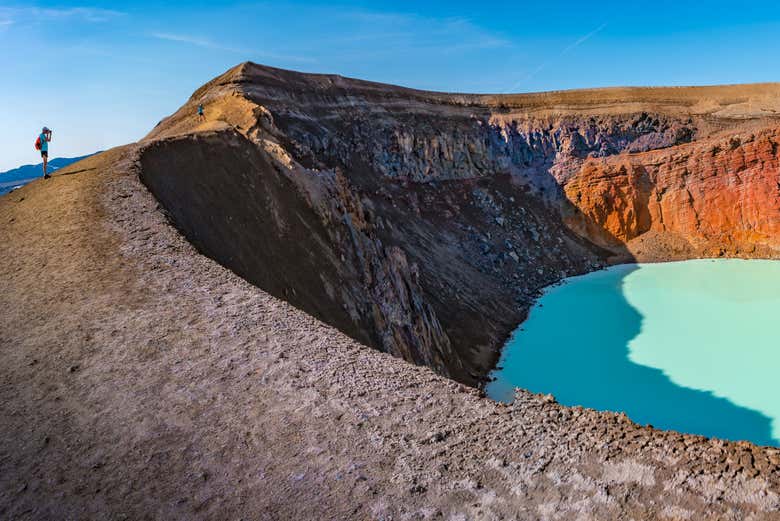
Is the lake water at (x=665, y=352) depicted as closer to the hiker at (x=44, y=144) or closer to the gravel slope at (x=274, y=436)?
the gravel slope at (x=274, y=436)

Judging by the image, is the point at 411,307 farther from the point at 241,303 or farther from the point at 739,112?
the point at 739,112

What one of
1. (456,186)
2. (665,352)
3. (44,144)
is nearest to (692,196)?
(456,186)

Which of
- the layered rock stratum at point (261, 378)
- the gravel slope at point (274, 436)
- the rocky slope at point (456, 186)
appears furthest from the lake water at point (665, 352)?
the gravel slope at point (274, 436)

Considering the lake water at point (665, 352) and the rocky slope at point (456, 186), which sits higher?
the rocky slope at point (456, 186)

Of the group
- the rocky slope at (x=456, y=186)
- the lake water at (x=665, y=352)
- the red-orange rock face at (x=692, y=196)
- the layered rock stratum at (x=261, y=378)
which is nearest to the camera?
the layered rock stratum at (x=261, y=378)

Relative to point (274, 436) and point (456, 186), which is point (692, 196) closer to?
point (456, 186)

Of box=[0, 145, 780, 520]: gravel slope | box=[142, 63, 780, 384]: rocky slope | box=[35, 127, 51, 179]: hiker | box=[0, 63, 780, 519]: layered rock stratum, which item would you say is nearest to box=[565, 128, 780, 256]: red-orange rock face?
box=[142, 63, 780, 384]: rocky slope

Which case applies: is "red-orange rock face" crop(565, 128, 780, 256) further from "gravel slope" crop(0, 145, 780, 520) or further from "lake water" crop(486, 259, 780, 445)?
"gravel slope" crop(0, 145, 780, 520)
